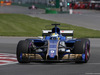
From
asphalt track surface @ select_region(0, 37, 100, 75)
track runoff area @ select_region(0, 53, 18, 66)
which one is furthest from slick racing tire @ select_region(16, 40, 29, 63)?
track runoff area @ select_region(0, 53, 18, 66)

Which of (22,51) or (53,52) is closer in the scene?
(53,52)

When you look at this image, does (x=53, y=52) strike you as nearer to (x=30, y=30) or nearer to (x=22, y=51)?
(x=22, y=51)

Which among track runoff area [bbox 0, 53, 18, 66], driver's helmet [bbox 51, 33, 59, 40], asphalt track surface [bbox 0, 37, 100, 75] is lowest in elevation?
track runoff area [bbox 0, 53, 18, 66]

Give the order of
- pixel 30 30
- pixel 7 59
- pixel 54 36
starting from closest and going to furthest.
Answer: pixel 54 36 → pixel 7 59 → pixel 30 30

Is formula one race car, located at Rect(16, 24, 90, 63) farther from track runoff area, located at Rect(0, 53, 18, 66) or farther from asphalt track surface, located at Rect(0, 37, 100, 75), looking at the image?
track runoff area, located at Rect(0, 53, 18, 66)
